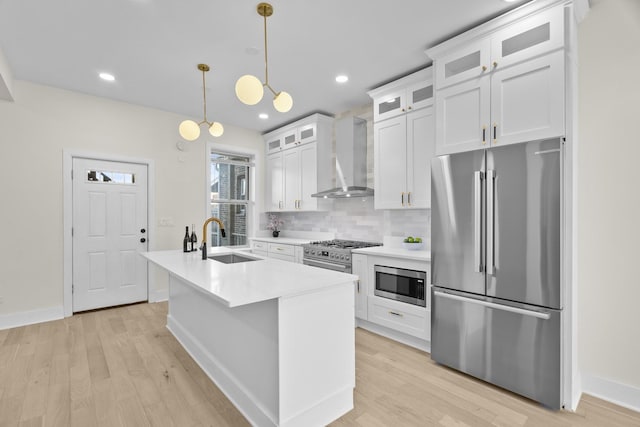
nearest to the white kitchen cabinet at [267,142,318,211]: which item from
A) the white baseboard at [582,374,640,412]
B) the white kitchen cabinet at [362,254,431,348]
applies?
the white kitchen cabinet at [362,254,431,348]

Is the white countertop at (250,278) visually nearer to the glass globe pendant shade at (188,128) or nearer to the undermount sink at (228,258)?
the undermount sink at (228,258)

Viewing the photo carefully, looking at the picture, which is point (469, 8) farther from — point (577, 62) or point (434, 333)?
point (434, 333)

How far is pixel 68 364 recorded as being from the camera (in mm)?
2660

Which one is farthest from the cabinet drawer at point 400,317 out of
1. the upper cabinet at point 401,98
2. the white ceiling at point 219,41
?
the white ceiling at point 219,41

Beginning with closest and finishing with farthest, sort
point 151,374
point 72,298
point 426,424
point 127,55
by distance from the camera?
point 426,424 → point 151,374 → point 127,55 → point 72,298

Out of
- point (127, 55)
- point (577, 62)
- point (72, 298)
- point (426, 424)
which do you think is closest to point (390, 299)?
point (426, 424)

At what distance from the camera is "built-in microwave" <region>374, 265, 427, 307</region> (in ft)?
9.46

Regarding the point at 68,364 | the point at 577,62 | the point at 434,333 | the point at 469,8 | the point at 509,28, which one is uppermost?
the point at 469,8

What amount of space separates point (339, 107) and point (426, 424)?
3.79 metres

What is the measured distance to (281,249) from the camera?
458cm

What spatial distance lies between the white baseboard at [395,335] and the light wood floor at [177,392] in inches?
2.9

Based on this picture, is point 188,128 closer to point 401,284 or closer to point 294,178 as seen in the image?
point 294,178

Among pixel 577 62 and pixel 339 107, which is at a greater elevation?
pixel 339 107

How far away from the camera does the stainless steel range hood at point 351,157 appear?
400cm
